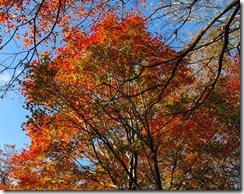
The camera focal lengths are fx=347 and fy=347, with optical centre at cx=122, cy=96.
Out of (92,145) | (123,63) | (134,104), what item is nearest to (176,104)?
(134,104)

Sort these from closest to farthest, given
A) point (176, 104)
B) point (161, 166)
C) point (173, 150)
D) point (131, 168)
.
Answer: point (176, 104) < point (131, 168) < point (173, 150) < point (161, 166)

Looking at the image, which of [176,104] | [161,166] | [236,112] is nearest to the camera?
[176,104]

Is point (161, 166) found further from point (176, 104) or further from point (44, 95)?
point (44, 95)

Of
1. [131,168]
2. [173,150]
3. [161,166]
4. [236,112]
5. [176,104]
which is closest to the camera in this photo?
[176,104]

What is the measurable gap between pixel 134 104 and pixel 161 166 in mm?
3259

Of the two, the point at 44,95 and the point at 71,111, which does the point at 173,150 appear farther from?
the point at 44,95

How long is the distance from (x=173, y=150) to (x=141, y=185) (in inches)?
59.2

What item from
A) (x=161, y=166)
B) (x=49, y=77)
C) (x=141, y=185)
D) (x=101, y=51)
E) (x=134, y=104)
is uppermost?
(x=101, y=51)

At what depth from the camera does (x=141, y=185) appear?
31.0 ft

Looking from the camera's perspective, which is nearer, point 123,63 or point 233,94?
point 123,63

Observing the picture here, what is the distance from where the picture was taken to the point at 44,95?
853 centimetres

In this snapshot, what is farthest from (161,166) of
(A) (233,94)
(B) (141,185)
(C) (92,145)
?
(A) (233,94)

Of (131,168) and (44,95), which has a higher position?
(44,95)

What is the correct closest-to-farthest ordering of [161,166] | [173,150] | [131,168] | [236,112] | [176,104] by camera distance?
[176,104] → [236,112] → [131,168] → [173,150] → [161,166]
